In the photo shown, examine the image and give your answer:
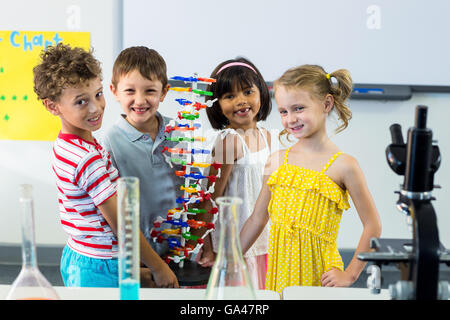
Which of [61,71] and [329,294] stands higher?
[61,71]

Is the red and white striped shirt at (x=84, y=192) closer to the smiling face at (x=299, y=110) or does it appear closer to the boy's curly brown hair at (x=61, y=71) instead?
the boy's curly brown hair at (x=61, y=71)

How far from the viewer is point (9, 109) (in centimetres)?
294

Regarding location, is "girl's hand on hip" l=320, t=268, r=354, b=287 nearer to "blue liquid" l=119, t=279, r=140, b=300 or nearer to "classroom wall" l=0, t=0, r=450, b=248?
"blue liquid" l=119, t=279, r=140, b=300

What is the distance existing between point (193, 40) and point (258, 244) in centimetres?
152

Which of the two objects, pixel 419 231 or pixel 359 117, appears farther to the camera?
pixel 359 117

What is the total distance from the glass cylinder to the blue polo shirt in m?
0.68

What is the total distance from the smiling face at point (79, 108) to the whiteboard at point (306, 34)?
1538mm

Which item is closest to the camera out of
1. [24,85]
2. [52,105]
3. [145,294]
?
[145,294]

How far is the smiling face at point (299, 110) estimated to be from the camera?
1.38 m

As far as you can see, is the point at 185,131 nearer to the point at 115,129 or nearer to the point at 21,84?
the point at 115,129

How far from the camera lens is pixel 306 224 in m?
1.36

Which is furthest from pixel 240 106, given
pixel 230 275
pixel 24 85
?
pixel 24 85

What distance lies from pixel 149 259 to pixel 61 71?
522mm

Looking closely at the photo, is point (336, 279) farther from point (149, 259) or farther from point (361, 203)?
point (149, 259)
